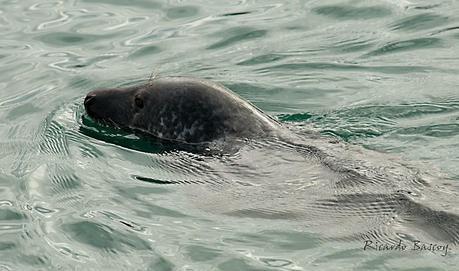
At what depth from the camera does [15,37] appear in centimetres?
1203

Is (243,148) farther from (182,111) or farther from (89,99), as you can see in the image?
(89,99)

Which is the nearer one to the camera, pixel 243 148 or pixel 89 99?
pixel 243 148

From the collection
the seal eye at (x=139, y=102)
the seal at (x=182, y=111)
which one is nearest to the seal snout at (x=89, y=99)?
the seal at (x=182, y=111)

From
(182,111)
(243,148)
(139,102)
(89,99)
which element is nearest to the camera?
(243,148)

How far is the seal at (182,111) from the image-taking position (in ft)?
27.8

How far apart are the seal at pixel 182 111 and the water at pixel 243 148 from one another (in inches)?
7.4

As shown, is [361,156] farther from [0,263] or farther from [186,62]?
[186,62]

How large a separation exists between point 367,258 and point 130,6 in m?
7.34

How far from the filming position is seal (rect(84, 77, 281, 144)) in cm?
846

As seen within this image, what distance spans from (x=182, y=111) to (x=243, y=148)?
741mm

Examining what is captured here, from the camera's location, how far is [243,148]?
8.20 m

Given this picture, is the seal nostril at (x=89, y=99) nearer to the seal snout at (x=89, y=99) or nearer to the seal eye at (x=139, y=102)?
the seal snout at (x=89, y=99)

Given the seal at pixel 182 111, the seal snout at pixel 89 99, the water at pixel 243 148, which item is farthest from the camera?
the seal snout at pixel 89 99

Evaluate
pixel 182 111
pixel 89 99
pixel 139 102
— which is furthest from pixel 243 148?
pixel 89 99
